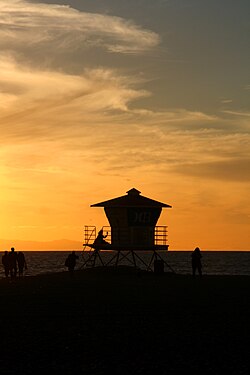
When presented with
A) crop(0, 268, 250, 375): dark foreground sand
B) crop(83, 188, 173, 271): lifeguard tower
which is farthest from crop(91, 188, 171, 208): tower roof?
crop(0, 268, 250, 375): dark foreground sand

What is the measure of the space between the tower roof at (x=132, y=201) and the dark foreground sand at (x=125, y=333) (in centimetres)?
2378

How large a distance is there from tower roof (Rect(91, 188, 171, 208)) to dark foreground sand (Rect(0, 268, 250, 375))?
2378 centimetres

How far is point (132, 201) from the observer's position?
2340 inches

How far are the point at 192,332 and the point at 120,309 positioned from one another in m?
7.20

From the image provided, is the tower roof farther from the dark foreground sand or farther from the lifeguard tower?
the dark foreground sand

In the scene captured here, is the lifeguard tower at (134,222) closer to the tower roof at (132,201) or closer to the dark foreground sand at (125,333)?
the tower roof at (132,201)

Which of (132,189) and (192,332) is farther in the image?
(132,189)

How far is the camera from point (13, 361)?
16.1m

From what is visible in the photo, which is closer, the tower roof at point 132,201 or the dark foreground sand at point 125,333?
the dark foreground sand at point 125,333

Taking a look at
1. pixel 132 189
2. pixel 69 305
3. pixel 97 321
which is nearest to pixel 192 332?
pixel 97 321

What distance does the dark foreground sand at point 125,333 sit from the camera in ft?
51.2

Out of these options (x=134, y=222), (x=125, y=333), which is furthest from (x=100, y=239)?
(x=125, y=333)

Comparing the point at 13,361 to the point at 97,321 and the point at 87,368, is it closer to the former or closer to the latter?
the point at 87,368

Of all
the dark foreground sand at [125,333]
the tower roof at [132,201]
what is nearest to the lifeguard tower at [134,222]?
the tower roof at [132,201]
